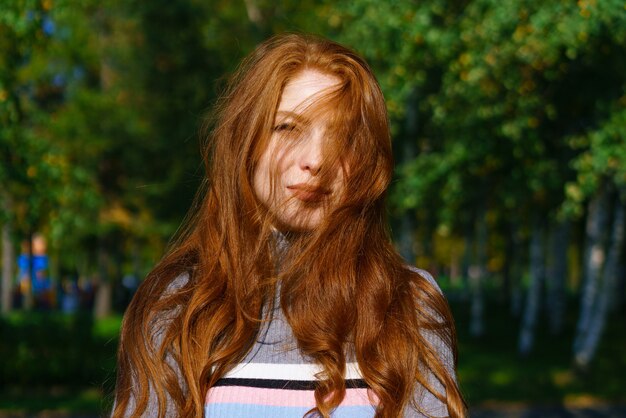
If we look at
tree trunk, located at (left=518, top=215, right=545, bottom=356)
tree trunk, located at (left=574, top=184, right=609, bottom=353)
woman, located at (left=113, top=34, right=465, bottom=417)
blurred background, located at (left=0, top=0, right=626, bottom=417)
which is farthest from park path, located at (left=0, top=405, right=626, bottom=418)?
woman, located at (left=113, top=34, right=465, bottom=417)

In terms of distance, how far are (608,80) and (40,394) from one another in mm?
8482

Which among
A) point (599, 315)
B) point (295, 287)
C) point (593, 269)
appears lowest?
point (599, 315)

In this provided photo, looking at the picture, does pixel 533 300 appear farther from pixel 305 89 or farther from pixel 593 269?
pixel 305 89

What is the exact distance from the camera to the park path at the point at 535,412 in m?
10.4

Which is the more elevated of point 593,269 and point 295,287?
point 295,287

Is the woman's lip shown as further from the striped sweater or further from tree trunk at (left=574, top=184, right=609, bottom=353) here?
tree trunk at (left=574, top=184, right=609, bottom=353)

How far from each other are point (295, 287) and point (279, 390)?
20 centimetres

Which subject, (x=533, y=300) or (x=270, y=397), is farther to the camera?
(x=533, y=300)

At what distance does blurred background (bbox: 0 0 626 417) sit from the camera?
721cm

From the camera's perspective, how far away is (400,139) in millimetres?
13672

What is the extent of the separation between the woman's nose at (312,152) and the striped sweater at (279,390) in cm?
32

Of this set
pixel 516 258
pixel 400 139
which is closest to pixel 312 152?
pixel 400 139

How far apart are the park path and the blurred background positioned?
6cm

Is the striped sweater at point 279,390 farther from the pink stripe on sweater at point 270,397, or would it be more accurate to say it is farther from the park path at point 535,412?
the park path at point 535,412
